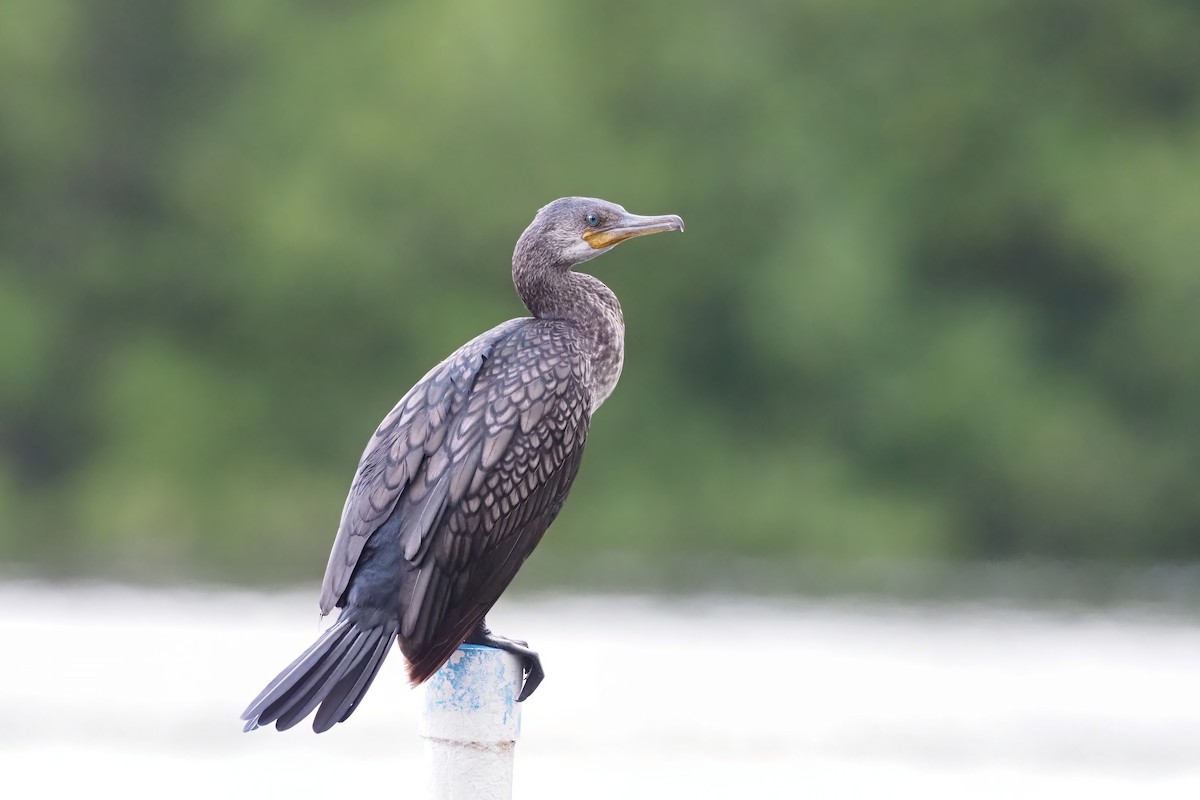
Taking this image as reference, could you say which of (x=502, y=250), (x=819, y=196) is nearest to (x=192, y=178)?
(x=502, y=250)

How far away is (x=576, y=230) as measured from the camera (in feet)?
13.8

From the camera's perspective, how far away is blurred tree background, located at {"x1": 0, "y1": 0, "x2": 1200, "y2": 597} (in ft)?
52.6

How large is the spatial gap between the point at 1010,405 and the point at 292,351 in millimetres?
6553

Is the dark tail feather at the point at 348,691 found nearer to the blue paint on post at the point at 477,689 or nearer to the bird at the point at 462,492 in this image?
the bird at the point at 462,492

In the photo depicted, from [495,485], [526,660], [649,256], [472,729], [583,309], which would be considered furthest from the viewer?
[649,256]

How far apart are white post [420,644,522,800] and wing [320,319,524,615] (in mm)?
328

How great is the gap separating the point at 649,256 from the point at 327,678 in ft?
43.6

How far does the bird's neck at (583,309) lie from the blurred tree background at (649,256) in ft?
36.2

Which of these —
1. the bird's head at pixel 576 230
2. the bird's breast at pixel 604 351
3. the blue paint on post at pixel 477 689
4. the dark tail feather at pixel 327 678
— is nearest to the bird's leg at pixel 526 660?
the blue paint on post at pixel 477 689

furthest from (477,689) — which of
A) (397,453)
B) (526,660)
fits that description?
(397,453)

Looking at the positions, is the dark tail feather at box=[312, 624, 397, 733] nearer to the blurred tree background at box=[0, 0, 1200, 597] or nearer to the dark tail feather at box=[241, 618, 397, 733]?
the dark tail feather at box=[241, 618, 397, 733]

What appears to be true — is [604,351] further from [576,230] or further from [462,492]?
[462,492]

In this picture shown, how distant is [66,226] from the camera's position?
58.3ft

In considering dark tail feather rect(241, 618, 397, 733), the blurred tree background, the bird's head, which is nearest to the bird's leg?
dark tail feather rect(241, 618, 397, 733)
